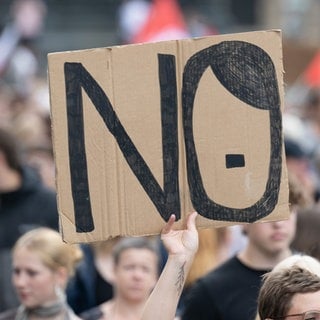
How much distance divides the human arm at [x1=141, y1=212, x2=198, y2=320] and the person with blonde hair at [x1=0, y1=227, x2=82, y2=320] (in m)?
1.62

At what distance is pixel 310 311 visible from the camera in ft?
16.1

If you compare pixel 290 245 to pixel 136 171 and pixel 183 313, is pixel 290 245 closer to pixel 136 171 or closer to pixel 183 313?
pixel 183 313

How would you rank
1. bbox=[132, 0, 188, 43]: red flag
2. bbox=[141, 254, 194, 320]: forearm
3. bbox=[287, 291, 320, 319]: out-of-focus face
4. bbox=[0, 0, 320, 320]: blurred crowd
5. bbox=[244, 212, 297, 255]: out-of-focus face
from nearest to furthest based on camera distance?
1. bbox=[287, 291, 320, 319]: out-of-focus face
2. bbox=[141, 254, 194, 320]: forearm
3. bbox=[244, 212, 297, 255]: out-of-focus face
4. bbox=[0, 0, 320, 320]: blurred crowd
5. bbox=[132, 0, 188, 43]: red flag

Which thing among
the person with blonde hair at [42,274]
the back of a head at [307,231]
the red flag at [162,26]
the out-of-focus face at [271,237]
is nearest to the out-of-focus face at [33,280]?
the person with blonde hair at [42,274]

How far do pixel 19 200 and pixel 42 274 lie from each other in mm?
1761

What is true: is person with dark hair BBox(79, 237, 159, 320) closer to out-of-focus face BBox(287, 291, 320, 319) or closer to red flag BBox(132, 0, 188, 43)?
out-of-focus face BBox(287, 291, 320, 319)

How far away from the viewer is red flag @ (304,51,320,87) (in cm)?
1832

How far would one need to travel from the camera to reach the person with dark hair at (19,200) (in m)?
8.57

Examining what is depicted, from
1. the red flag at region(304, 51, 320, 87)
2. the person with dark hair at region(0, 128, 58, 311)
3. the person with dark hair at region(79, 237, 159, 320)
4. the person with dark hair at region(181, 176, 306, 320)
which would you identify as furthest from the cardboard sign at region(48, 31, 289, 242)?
the red flag at region(304, 51, 320, 87)

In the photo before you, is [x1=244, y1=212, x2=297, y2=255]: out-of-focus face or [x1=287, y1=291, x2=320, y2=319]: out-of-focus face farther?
[x1=244, y1=212, x2=297, y2=255]: out-of-focus face

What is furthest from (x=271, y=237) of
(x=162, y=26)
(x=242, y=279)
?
(x=162, y=26)

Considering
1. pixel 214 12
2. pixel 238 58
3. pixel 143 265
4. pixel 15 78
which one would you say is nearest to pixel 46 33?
pixel 214 12

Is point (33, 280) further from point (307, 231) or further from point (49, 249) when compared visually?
point (307, 231)

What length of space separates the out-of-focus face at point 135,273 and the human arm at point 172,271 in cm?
199
